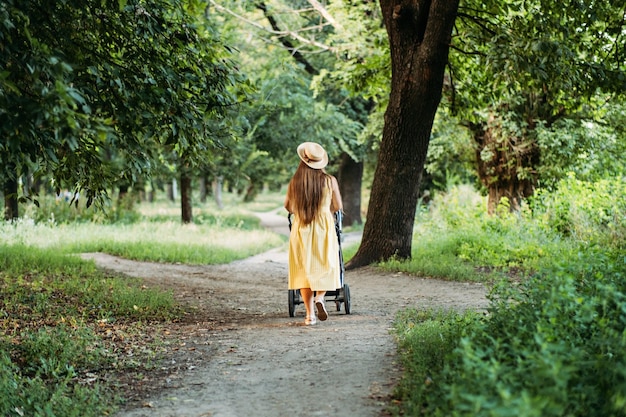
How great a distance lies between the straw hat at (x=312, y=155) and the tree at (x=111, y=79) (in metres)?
1.07

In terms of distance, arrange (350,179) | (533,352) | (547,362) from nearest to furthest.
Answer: (547,362)
(533,352)
(350,179)

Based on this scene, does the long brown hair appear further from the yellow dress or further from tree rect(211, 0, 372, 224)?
tree rect(211, 0, 372, 224)

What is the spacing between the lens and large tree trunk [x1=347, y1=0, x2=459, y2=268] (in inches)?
526

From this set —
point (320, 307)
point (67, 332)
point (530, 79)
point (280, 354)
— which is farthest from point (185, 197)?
point (280, 354)

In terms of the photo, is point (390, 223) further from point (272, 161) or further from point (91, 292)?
point (272, 161)

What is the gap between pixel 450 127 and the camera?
21422 millimetres

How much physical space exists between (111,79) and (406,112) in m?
7.56

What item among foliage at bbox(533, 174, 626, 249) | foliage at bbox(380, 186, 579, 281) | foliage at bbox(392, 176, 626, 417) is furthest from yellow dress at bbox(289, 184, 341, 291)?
foliage at bbox(533, 174, 626, 249)

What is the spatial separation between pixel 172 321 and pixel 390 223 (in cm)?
605

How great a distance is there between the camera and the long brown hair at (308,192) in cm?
880

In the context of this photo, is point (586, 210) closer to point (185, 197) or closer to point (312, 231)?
point (312, 231)

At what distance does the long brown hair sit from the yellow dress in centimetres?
7

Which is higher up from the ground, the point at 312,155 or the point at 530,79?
the point at 530,79

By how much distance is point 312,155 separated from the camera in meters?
8.73
